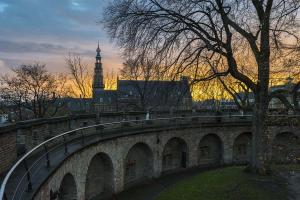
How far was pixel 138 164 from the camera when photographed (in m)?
24.7

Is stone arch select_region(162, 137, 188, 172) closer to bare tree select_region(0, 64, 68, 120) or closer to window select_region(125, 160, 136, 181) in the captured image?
window select_region(125, 160, 136, 181)

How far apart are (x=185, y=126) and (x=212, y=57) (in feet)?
28.7

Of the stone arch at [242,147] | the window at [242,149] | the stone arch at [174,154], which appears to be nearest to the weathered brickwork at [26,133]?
the stone arch at [174,154]

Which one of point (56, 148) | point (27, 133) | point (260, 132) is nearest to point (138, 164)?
point (260, 132)

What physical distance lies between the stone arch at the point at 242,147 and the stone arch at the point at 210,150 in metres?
1.63

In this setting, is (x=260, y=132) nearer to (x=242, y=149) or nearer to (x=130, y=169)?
(x=130, y=169)

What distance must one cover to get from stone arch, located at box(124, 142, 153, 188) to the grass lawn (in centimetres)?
413

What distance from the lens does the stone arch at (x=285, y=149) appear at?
25.0 m

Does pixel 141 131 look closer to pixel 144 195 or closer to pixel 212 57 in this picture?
pixel 144 195

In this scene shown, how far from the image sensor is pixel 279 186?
18.7 metres

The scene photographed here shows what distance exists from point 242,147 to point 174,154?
7.67 metres

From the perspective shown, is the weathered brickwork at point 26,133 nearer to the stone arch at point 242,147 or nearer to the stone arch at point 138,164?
the stone arch at point 138,164

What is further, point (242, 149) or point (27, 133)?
point (242, 149)

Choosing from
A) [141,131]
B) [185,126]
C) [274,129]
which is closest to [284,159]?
[274,129]
